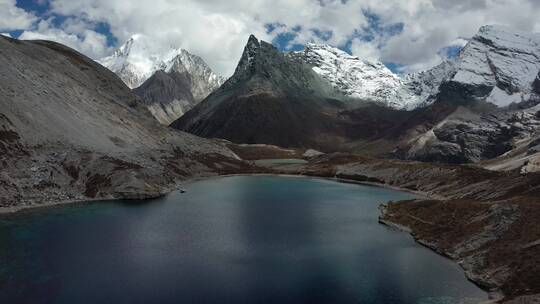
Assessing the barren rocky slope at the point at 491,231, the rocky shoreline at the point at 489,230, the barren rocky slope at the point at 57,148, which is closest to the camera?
the barren rocky slope at the point at 491,231

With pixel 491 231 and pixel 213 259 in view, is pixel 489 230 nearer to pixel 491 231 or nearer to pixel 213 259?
pixel 491 231

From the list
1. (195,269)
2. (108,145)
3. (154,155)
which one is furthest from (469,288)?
(154,155)

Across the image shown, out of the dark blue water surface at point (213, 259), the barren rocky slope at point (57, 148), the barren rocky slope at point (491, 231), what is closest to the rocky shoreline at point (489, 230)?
the barren rocky slope at point (491, 231)

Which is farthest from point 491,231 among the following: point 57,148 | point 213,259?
point 57,148

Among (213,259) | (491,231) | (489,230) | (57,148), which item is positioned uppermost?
(57,148)

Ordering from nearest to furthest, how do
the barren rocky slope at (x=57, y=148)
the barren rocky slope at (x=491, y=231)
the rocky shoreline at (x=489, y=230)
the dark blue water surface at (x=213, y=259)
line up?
the dark blue water surface at (x=213, y=259) → the barren rocky slope at (x=491, y=231) → the rocky shoreline at (x=489, y=230) → the barren rocky slope at (x=57, y=148)

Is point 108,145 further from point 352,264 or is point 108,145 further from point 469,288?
point 469,288

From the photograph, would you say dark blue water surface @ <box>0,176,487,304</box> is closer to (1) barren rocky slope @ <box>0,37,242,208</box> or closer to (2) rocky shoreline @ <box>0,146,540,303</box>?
(2) rocky shoreline @ <box>0,146,540,303</box>

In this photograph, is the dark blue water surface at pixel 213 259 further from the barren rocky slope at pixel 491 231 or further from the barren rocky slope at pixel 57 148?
the barren rocky slope at pixel 57 148
